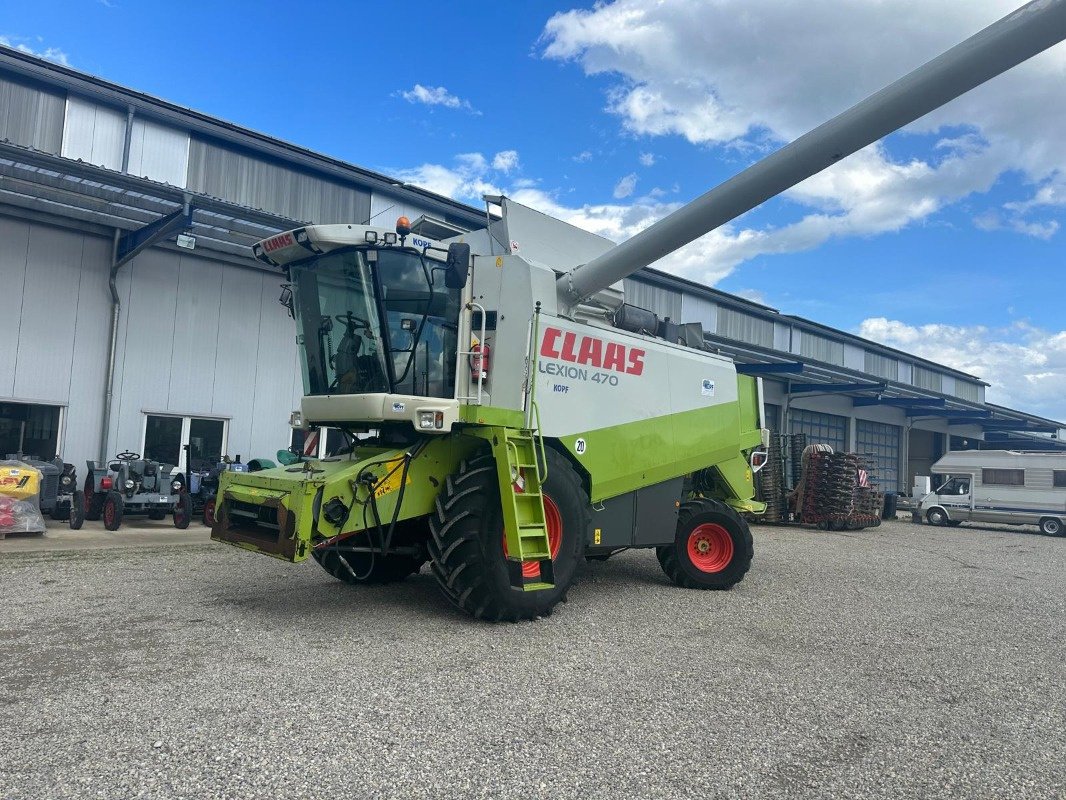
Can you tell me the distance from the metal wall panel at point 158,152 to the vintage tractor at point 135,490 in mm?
4832

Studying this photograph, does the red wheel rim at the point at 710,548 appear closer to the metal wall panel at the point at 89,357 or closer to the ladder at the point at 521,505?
the ladder at the point at 521,505

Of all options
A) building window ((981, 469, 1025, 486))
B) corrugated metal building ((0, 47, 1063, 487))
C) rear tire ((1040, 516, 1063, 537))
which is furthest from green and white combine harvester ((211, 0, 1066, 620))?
building window ((981, 469, 1025, 486))

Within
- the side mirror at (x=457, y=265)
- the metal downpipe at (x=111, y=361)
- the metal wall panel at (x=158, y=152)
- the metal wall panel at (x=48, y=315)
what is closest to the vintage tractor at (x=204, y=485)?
the metal downpipe at (x=111, y=361)

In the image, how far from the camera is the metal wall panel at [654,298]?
22.4m

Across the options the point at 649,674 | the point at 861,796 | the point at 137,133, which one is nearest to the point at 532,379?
the point at 649,674

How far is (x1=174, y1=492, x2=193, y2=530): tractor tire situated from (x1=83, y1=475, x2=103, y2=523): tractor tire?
4.17 feet

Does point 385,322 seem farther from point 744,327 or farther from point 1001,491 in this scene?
point 744,327

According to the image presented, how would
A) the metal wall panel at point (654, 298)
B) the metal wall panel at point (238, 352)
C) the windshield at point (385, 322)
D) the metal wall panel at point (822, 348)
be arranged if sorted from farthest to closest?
the metal wall panel at point (822, 348), the metal wall panel at point (654, 298), the metal wall panel at point (238, 352), the windshield at point (385, 322)

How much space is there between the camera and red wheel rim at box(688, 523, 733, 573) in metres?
8.31

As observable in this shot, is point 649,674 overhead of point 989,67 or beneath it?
beneath

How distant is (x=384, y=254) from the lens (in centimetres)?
628

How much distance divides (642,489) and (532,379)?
Answer: 2.03 meters

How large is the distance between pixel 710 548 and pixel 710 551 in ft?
0.11

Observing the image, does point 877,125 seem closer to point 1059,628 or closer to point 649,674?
point 649,674
